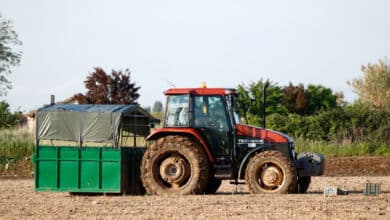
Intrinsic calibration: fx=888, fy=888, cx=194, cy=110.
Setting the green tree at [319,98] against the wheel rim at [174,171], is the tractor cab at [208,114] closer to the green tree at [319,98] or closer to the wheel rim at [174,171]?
the wheel rim at [174,171]

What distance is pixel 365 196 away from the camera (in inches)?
791

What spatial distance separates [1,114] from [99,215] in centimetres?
3170

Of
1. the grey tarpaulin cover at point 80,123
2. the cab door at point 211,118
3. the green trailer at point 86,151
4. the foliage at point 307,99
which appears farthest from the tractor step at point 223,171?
the foliage at point 307,99

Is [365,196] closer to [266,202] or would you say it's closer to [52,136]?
[266,202]

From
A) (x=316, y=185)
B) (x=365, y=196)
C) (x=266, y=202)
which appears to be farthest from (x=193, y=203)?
(x=316, y=185)

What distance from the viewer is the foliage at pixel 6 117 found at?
4566cm

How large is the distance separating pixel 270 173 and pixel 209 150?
1544mm

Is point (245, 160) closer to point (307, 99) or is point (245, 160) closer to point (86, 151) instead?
point (86, 151)

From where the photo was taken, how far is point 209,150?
2092 centimetres

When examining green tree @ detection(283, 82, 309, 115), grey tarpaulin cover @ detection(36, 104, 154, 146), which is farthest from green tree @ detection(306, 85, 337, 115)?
grey tarpaulin cover @ detection(36, 104, 154, 146)

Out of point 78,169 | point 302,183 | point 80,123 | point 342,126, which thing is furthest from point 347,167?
point 78,169

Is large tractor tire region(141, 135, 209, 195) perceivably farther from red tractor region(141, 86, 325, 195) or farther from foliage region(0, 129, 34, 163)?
foliage region(0, 129, 34, 163)

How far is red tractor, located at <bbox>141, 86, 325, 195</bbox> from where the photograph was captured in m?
20.6

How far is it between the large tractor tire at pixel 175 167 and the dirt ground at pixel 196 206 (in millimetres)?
579
